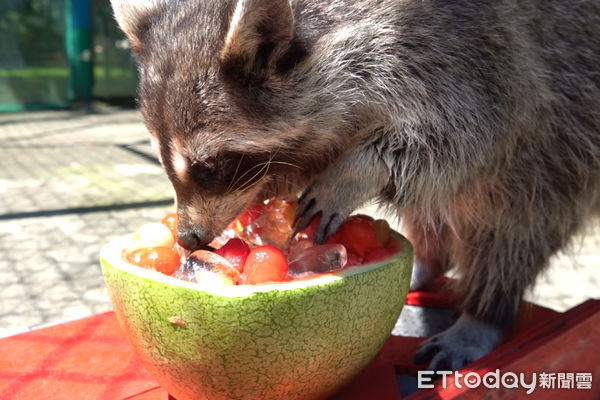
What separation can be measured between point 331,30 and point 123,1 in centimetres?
63

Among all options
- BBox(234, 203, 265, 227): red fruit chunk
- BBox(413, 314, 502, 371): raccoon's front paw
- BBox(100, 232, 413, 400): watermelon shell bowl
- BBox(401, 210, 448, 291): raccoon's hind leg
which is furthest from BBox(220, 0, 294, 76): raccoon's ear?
BBox(413, 314, 502, 371): raccoon's front paw

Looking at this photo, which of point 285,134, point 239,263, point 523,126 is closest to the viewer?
point 239,263

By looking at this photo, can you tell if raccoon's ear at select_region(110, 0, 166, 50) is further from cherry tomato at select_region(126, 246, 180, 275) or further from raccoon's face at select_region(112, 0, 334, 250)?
cherry tomato at select_region(126, 246, 180, 275)

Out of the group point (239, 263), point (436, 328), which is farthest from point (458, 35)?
point (436, 328)

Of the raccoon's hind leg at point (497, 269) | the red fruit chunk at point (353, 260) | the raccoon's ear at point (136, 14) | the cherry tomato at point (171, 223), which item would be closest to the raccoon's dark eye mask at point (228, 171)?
the cherry tomato at point (171, 223)

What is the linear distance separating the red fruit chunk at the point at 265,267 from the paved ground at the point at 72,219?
3.51ft

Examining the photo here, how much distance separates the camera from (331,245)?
1531mm

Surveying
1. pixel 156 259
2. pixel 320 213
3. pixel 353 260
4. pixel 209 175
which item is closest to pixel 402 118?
pixel 320 213

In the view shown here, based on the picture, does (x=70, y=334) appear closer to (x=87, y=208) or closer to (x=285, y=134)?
(x=285, y=134)

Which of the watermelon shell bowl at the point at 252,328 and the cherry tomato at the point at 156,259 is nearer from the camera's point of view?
the watermelon shell bowl at the point at 252,328

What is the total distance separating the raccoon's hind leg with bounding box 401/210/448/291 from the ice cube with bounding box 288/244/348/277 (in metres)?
0.82

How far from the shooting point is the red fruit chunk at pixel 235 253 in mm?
1487

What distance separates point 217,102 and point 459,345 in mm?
1247

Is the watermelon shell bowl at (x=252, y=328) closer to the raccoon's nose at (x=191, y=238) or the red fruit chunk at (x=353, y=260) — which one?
the red fruit chunk at (x=353, y=260)
